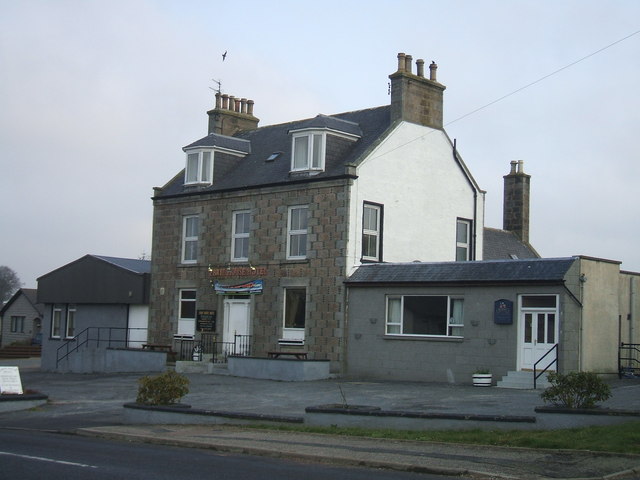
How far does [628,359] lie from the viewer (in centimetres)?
2822

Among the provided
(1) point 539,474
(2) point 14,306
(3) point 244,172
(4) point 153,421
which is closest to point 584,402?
(1) point 539,474

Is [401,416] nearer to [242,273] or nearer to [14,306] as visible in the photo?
[242,273]

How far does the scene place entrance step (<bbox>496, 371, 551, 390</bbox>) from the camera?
2578 cm

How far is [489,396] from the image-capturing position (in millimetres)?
22859

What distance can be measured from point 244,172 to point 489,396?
689 inches

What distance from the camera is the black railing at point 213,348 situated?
114 feet

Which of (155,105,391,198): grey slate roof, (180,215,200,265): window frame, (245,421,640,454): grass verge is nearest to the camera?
(245,421,640,454): grass verge

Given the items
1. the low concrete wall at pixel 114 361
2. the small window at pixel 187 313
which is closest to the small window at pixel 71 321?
the low concrete wall at pixel 114 361

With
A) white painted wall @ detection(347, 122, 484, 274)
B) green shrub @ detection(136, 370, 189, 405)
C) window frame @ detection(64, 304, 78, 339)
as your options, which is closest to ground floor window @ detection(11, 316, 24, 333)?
window frame @ detection(64, 304, 78, 339)

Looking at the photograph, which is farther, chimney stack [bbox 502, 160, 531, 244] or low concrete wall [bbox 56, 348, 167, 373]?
chimney stack [bbox 502, 160, 531, 244]

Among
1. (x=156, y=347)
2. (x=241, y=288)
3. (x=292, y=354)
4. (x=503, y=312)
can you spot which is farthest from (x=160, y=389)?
(x=156, y=347)

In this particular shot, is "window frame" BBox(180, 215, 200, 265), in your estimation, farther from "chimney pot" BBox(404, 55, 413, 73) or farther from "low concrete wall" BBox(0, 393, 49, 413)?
"low concrete wall" BBox(0, 393, 49, 413)

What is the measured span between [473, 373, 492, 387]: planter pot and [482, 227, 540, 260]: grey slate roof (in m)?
14.5

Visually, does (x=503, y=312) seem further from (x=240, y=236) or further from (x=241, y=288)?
(x=240, y=236)
